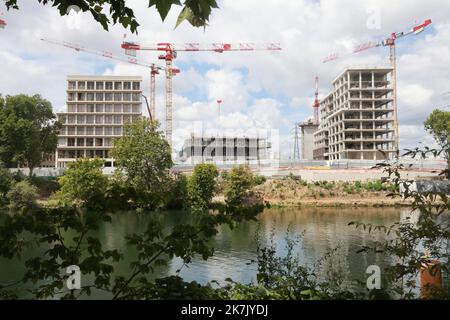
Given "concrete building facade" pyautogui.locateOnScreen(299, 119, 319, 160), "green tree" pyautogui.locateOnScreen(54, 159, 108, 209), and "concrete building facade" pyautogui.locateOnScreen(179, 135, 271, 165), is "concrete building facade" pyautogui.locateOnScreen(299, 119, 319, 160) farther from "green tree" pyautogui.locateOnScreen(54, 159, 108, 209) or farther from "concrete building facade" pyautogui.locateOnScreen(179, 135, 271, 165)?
"green tree" pyautogui.locateOnScreen(54, 159, 108, 209)

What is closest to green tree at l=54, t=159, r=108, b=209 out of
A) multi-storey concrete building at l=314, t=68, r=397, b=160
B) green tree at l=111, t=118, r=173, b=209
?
green tree at l=111, t=118, r=173, b=209

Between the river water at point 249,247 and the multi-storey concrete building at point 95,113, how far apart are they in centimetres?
5121

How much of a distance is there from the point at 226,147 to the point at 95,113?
32807 mm

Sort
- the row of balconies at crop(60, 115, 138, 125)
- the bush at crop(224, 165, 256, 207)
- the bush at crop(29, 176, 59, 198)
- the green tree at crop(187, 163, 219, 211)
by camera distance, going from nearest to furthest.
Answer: the green tree at crop(187, 163, 219, 211)
the bush at crop(224, 165, 256, 207)
the bush at crop(29, 176, 59, 198)
the row of balconies at crop(60, 115, 138, 125)

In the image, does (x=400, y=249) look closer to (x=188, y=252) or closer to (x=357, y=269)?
(x=188, y=252)

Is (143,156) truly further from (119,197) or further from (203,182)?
(119,197)

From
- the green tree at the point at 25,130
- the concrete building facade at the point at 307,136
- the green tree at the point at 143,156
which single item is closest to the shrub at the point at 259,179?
the green tree at the point at 143,156

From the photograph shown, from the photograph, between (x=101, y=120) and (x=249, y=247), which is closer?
(x=249, y=247)

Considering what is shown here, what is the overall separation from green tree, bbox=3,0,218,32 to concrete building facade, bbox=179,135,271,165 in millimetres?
95620

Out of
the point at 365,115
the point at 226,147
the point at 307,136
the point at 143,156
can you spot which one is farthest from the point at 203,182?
the point at 307,136

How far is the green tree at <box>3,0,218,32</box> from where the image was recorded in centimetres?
232

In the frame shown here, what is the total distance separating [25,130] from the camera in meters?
57.0

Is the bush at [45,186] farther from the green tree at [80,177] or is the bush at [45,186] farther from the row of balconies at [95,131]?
the row of balconies at [95,131]

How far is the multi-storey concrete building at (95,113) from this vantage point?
87.9 metres
